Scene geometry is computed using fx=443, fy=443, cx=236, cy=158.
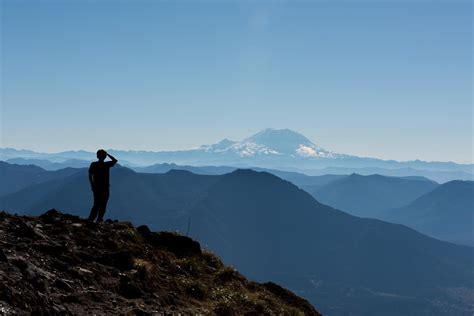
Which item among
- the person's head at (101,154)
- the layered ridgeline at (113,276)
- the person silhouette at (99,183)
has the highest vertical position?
the person's head at (101,154)

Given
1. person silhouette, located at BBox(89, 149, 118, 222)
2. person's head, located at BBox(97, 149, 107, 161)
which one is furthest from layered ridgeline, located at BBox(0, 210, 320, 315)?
person's head, located at BBox(97, 149, 107, 161)

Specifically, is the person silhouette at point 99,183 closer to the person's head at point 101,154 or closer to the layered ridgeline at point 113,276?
the person's head at point 101,154

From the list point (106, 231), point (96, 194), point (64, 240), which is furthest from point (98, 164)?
point (64, 240)

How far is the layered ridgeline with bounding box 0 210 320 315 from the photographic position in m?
10.1

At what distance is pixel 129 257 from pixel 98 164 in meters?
6.43

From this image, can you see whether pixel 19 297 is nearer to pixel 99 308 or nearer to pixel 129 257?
pixel 99 308

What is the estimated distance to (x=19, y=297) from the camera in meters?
9.10

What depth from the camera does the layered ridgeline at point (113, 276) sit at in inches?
398

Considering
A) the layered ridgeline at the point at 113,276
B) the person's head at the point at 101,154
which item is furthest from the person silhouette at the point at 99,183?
the layered ridgeline at the point at 113,276

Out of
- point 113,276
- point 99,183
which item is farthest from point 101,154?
point 113,276

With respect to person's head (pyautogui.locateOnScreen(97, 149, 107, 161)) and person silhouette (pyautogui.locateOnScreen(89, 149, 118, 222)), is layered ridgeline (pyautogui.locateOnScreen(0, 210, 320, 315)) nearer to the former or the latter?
person silhouette (pyautogui.locateOnScreen(89, 149, 118, 222))

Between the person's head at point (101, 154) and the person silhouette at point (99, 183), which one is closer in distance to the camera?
the person's head at point (101, 154)

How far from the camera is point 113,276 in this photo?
12.7m

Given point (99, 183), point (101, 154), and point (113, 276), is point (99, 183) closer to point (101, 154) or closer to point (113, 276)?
point (101, 154)
